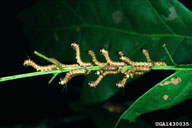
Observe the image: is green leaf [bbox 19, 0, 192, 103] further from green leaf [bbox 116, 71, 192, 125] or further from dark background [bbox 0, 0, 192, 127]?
dark background [bbox 0, 0, 192, 127]

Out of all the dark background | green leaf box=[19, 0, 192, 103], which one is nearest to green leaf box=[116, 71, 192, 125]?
green leaf box=[19, 0, 192, 103]

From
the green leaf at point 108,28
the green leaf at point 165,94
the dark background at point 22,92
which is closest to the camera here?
the green leaf at point 165,94

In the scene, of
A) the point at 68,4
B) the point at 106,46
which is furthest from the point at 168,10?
the point at 68,4

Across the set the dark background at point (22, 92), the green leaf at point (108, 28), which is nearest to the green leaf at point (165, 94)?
the green leaf at point (108, 28)

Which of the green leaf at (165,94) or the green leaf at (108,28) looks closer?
the green leaf at (165,94)

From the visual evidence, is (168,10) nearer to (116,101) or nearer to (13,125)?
(116,101)

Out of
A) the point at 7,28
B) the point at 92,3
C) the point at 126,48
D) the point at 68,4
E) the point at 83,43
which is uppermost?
the point at 7,28

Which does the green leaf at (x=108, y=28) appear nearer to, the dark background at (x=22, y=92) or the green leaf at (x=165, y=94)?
the green leaf at (x=165, y=94)
